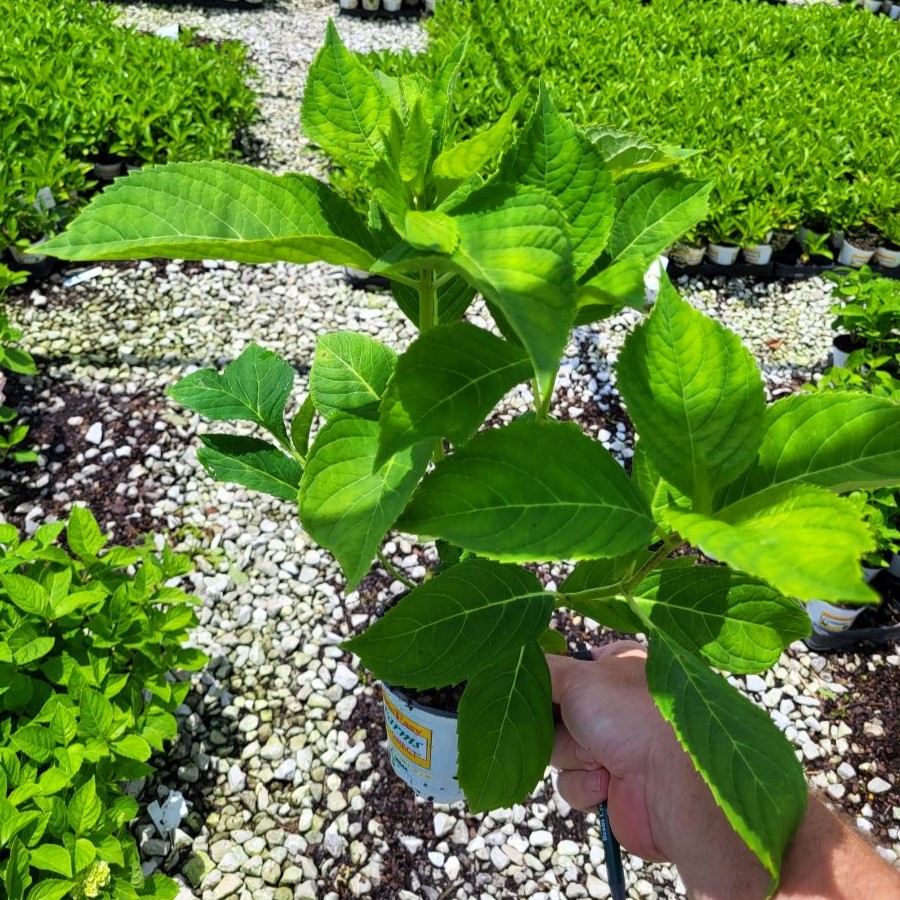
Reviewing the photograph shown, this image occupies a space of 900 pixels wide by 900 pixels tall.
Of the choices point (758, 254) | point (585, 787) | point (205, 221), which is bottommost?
point (758, 254)

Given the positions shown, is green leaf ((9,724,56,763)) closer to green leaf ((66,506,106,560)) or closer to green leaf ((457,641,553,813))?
green leaf ((66,506,106,560))

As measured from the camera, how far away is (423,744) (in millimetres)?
1446

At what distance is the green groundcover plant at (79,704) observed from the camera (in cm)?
171

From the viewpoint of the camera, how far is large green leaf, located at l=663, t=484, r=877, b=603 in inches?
21.0

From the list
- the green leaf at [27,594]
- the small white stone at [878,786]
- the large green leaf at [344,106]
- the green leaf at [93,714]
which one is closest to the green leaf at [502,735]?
the large green leaf at [344,106]

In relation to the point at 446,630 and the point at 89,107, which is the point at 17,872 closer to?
the point at 446,630

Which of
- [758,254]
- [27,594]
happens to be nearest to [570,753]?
[27,594]

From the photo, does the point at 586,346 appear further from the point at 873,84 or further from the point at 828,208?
the point at 873,84

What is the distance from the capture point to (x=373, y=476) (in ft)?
2.75

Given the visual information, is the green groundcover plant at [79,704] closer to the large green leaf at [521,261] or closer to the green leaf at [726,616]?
the green leaf at [726,616]

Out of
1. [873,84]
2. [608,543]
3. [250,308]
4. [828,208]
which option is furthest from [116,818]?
[873,84]

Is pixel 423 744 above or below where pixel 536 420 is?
below

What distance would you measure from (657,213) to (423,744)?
3.59 ft

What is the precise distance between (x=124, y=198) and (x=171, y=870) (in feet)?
7.15
